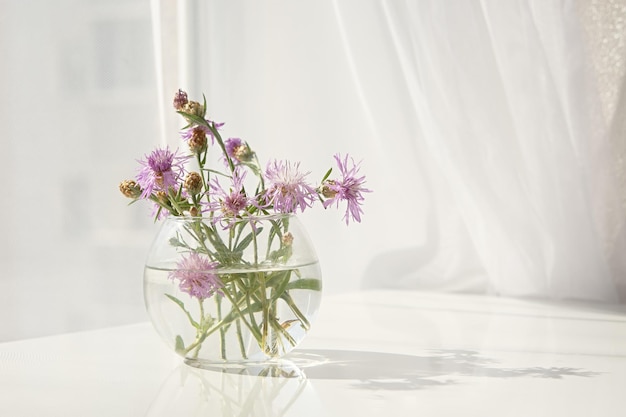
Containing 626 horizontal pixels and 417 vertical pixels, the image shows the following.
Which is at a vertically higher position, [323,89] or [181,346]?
[323,89]

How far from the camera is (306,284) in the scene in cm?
89

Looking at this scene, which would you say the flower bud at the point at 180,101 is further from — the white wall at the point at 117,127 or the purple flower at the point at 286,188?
the white wall at the point at 117,127

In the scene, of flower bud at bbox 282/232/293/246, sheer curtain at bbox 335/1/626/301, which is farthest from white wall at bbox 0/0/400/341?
flower bud at bbox 282/232/293/246

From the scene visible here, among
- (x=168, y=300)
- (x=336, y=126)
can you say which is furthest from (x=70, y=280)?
(x=168, y=300)

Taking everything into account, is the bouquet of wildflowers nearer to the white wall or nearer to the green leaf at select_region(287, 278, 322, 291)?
the green leaf at select_region(287, 278, 322, 291)

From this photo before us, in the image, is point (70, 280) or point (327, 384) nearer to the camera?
point (327, 384)

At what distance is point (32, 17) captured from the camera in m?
1.57

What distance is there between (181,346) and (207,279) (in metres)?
0.09

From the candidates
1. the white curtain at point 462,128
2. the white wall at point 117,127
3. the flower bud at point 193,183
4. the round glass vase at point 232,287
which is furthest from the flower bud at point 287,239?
the white wall at point 117,127

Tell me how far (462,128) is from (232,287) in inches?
30.5

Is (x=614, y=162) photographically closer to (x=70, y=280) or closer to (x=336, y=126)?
(x=336, y=126)

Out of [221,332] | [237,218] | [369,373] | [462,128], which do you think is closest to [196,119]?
[237,218]

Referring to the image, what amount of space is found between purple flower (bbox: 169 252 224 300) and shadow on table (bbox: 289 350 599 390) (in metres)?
0.15

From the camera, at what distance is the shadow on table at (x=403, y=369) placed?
2.94 ft
